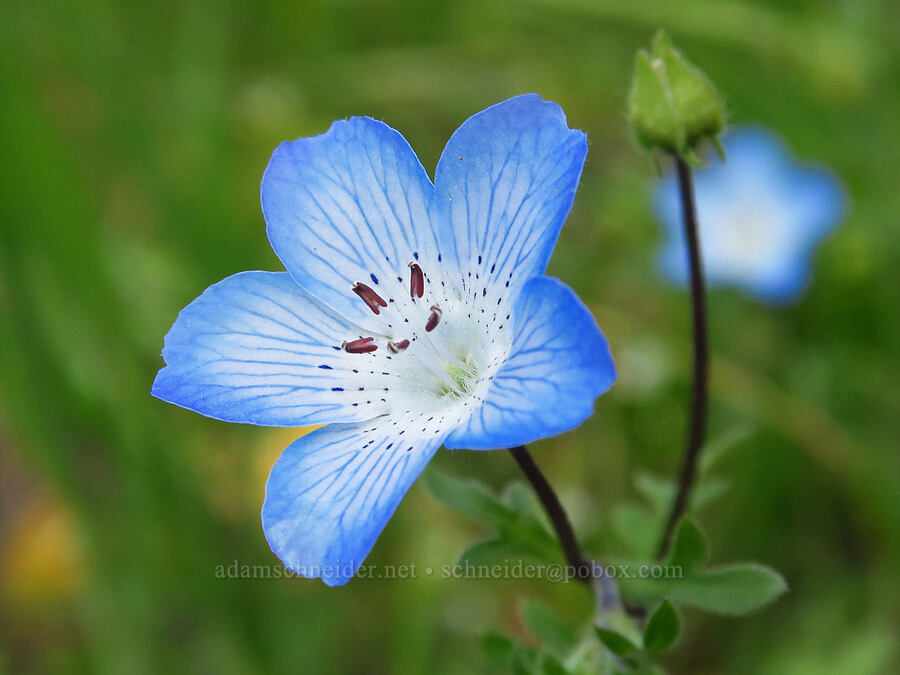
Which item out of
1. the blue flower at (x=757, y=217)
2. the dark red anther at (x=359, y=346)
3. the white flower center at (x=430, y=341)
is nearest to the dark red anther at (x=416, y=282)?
the white flower center at (x=430, y=341)

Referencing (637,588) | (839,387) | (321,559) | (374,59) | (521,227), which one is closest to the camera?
(321,559)

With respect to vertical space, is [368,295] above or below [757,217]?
above

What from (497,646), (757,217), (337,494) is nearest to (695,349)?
(497,646)

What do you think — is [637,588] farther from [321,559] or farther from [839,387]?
[839,387]

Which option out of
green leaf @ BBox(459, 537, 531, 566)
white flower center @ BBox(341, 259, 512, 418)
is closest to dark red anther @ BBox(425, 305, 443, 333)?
white flower center @ BBox(341, 259, 512, 418)

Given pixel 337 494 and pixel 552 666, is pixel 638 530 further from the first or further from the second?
pixel 337 494

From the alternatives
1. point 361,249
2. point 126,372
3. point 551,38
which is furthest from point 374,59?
point 361,249
